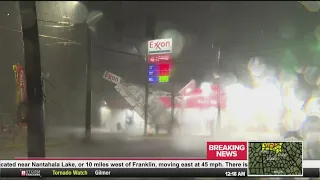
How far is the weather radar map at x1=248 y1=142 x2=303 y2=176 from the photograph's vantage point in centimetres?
244

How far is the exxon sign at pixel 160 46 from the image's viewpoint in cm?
253

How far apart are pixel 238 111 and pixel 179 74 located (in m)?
0.59

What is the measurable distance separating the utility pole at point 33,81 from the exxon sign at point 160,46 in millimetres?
1019

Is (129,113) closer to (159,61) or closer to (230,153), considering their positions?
(159,61)

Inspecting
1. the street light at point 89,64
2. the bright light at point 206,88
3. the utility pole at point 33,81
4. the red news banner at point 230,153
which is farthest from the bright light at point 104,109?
the red news banner at point 230,153

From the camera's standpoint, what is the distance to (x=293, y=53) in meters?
2.51

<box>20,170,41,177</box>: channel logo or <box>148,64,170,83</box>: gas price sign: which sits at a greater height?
<box>148,64,170,83</box>: gas price sign

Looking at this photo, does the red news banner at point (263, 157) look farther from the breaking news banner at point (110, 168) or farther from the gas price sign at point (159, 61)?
the gas price sign at point (159, 61)

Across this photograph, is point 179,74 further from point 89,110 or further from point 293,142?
Result: point 293,142

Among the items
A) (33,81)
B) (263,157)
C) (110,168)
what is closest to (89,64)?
(33,81)

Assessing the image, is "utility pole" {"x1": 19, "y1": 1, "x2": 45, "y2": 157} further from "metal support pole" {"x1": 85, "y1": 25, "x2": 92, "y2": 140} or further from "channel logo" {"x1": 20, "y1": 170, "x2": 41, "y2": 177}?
"metal support pole" {"x1": 85, "y1": 25, "x2": 92, "y2": 140}

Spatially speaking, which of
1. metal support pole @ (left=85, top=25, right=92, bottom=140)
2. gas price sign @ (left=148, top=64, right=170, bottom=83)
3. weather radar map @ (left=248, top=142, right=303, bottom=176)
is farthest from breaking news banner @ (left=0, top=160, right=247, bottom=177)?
gas price sign @ (left=148, top=64, right=170, bottom=83)

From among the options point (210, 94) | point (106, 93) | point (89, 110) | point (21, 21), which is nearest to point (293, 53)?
point (210, 94)

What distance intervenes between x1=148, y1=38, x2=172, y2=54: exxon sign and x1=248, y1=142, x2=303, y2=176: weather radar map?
39.8 inches
